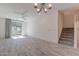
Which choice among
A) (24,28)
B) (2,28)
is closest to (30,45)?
(24,28)

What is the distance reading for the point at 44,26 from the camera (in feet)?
11.6

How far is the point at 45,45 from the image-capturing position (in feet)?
11.2

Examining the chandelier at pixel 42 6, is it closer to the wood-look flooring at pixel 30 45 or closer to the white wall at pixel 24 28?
the white wall at pixel 24 28

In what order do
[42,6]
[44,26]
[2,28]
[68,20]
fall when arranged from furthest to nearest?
[68,20], [44,26], [2,28], [42,6]

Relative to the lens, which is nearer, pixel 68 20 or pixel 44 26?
pixel 44 26

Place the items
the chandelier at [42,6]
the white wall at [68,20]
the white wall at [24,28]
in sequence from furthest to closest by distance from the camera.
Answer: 1. the white wall at [68,20]
2. the white wall at [24,28]
3. the chandelier at [42,6]

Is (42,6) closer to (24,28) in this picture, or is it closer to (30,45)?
(24,28)

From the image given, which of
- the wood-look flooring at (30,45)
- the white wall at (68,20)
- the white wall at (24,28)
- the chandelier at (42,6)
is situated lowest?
the wood-look flooring at (30,45)

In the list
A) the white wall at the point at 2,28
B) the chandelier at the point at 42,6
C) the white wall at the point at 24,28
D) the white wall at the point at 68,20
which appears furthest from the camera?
the white wall at the point at 68,20

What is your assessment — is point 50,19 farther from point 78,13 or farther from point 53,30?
point 78,13

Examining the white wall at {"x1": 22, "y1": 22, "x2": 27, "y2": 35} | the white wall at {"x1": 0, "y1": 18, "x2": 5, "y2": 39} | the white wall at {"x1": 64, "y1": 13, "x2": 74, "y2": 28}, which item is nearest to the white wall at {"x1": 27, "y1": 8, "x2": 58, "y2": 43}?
the white wall at {"x1": 22, "y1": 22, "x2": 27, "y2": 35}

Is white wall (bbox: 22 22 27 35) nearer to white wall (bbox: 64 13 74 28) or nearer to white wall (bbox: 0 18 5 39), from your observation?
white wall (bbox: 0 18 5 39)

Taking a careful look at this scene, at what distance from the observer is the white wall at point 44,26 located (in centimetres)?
334

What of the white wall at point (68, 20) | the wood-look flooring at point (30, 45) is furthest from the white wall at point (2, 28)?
the white wall at point (68, 20)
